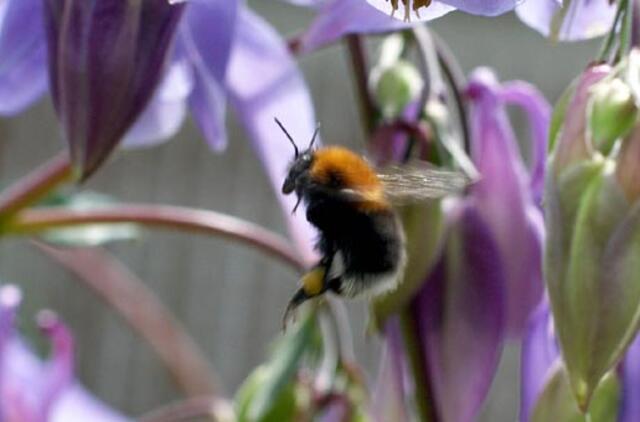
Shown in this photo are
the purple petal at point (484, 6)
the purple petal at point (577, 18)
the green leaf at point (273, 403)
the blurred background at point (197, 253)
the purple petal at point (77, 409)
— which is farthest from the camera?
the blurred background at point (197, 253)

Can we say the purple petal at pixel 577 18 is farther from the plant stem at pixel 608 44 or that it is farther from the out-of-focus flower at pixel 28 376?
the out-of-focus flower at pixel 28 376

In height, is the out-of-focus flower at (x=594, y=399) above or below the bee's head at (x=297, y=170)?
below

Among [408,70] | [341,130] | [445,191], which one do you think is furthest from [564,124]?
[341,130]

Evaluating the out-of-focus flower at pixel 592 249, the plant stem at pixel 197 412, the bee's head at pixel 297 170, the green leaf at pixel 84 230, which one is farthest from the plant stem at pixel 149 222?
the out-of-focus flower at pixel 592 249

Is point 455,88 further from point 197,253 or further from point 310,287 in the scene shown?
point 197,253

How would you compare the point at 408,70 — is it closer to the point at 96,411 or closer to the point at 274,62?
the point at 274,62

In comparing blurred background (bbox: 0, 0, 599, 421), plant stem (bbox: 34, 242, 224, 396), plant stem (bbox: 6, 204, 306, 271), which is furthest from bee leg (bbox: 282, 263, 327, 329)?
blurred background (bbox: 0, 0, 599, 421)

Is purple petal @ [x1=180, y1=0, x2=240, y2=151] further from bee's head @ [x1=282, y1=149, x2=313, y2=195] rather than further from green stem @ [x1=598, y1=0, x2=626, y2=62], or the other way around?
green stem @ [x1=598, y1=0, x2=626, y2=62]
